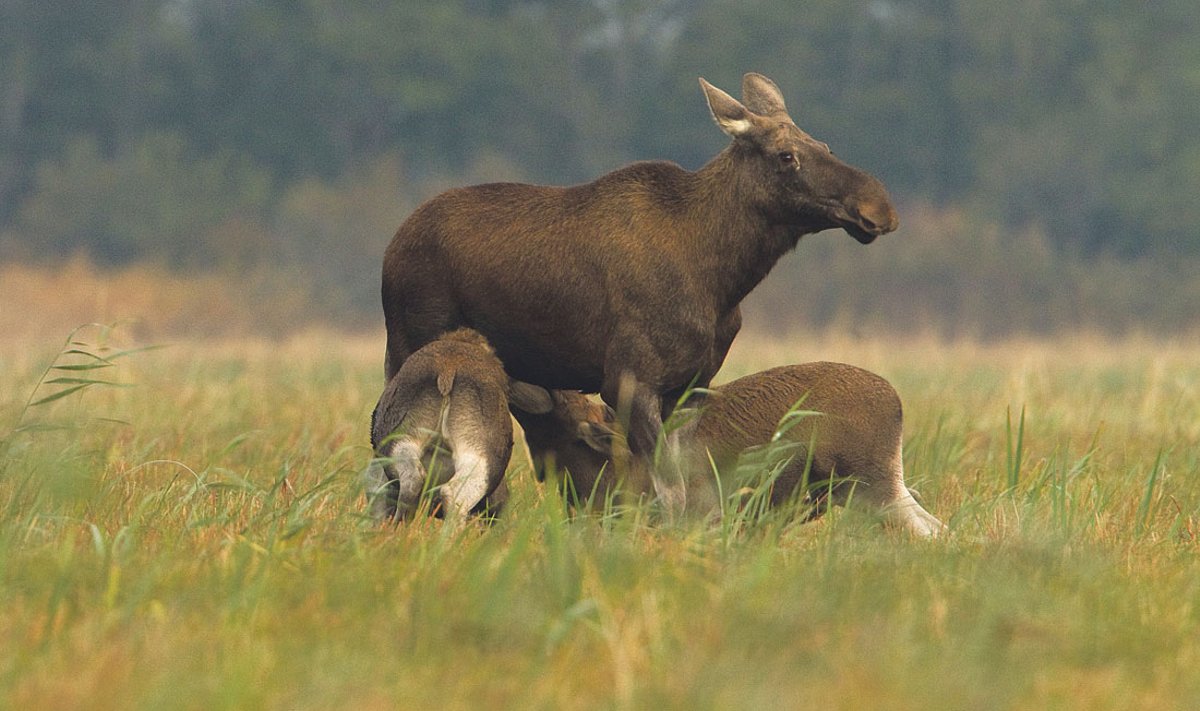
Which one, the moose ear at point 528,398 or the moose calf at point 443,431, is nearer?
the moose calf at point 443,431

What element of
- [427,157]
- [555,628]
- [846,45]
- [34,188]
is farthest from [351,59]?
[555,628]

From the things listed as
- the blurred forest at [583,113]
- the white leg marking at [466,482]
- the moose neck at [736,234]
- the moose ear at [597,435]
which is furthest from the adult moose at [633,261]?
the blurred forest at [583,113]

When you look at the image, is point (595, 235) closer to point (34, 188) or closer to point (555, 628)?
point (555, 628)

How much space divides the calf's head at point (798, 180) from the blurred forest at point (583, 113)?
98.0 feet

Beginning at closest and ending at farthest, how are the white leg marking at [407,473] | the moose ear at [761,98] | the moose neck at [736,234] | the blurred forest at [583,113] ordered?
the white leg marking at [407,473] → the moose neck at [736,234] → the moose ear at [761,98] → the blurred forest at [583,113]

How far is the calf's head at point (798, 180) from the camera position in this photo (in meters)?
5.26

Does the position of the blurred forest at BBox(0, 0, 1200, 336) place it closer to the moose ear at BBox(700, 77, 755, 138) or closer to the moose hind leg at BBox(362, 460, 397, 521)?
the moose ear at BBox(700, 77, 755, 138)

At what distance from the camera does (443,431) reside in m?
5.22

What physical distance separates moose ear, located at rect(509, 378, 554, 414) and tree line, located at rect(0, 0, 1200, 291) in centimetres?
3079

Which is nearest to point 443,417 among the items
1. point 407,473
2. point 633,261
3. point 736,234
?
point 407,473

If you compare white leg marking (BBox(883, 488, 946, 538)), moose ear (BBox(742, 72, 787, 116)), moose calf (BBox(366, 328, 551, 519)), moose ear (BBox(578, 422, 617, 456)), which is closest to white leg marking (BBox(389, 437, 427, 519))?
moose calf (BBox(366, 328, 551, 519))

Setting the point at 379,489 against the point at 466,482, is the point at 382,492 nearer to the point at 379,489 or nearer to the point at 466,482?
the point at 379,489

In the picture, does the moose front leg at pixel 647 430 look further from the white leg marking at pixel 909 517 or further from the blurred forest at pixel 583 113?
the blurred forest at pixel 583 113

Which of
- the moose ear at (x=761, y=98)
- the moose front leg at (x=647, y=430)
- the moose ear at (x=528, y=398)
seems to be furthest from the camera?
the moose ear at (x=761, y=98)
